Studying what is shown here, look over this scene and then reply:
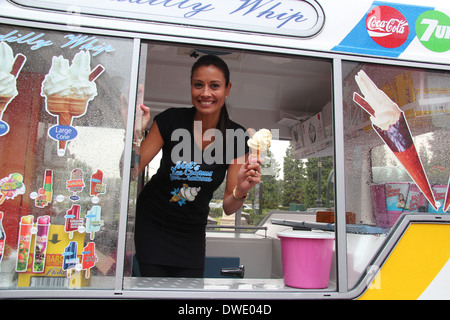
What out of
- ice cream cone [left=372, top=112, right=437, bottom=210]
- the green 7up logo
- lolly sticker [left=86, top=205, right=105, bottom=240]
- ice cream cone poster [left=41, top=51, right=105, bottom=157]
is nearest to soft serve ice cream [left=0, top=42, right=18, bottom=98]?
ice cream cone poster [left=41, top=51, right=105, bottom=157]

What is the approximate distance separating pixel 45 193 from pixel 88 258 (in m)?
0.34

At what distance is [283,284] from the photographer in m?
1.86

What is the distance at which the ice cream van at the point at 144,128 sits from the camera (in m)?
1.54

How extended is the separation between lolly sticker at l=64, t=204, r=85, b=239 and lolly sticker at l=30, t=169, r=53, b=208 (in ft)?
0.33

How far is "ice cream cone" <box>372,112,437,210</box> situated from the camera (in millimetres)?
1876

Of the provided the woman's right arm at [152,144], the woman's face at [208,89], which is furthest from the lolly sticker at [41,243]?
the woman's face at [208,89]

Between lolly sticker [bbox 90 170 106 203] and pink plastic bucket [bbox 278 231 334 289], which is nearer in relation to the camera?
lolly sticker [bbox 90 170 106 203]

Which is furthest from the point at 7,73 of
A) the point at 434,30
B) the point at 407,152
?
the point at 434,30

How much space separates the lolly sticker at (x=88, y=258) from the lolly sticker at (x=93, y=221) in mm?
47

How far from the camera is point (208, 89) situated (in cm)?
221

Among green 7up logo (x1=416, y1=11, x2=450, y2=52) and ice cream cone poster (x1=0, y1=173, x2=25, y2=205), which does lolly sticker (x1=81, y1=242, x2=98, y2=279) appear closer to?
ice cream cone poster (x1=0, y1=173, x2=25, y2=205)

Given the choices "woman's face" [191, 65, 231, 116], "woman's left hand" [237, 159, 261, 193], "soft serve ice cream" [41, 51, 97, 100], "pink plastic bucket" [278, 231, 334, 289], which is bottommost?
"pink plastic bucket" [278, 231, 334, 289]

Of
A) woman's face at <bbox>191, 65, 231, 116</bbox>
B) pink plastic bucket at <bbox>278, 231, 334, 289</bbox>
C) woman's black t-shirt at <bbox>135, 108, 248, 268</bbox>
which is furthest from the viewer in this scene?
woman's face at <bbox>191, 65, 231, 116</bbox>
